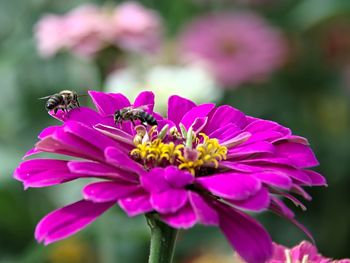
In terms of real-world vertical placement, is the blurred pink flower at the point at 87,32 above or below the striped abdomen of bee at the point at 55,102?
below

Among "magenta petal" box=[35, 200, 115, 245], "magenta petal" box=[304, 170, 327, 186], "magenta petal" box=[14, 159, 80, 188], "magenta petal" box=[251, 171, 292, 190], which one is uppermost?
"magenta petal" box=[251, 171, 292, 190]

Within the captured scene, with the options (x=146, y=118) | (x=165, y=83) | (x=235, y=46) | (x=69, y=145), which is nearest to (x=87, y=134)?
(x=69, y=145)

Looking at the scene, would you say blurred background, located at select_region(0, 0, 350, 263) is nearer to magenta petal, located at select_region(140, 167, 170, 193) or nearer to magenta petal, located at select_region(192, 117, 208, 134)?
magenta petal, located at select_region(192, 117, 208, 134)

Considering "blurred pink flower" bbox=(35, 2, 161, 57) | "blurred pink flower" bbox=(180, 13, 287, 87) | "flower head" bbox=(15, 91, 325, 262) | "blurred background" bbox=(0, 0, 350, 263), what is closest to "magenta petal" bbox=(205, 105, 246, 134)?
"flower head" bbox=(15, 91, 325, 262)

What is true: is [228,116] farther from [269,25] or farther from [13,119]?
[269,25]

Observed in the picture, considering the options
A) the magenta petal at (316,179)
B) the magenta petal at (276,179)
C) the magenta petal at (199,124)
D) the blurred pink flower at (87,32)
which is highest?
the magenta petal at (276,179)

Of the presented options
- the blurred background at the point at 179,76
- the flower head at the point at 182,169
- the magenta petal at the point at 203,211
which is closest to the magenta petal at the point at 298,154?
the flower head at the point at 182,169

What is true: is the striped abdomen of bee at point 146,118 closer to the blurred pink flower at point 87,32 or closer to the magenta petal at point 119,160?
the magenta petal at point 119,160

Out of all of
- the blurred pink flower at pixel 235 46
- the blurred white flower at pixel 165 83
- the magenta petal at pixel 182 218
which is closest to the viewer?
the magenta petal at pixel 182 218
